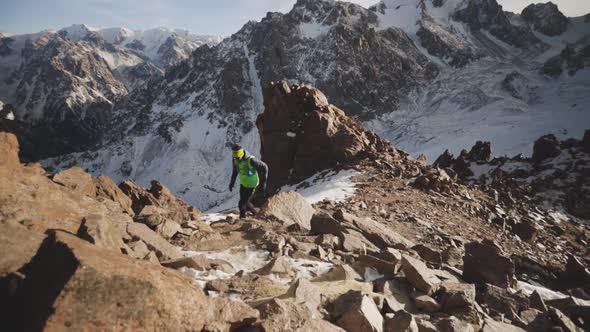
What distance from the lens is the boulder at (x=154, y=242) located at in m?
5.27

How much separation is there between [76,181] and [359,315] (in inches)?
243

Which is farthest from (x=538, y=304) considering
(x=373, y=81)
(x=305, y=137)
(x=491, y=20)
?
(x=491, y=20)

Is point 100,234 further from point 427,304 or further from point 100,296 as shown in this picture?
point 427,304

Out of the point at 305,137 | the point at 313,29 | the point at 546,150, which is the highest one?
the point at 313,29

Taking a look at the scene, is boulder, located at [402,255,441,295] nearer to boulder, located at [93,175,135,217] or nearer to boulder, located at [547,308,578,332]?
boulder, located at [547,308,578,332]

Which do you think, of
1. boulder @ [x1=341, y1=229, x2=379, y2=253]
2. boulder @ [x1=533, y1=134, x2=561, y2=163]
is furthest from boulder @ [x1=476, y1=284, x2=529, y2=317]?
boulder @ [x1=533, y1=134, x2=561, y2=163]

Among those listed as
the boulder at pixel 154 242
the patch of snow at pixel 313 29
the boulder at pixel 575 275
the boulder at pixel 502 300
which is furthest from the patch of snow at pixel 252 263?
the patch of snow at pixel 313 29

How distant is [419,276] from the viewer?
5.07 metres

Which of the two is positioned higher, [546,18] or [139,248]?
[546,18]

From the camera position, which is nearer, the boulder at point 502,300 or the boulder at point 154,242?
the boulder at point 502,300

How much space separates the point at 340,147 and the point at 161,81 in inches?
5320

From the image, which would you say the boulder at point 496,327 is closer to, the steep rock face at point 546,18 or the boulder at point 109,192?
the boulder at point 109,192

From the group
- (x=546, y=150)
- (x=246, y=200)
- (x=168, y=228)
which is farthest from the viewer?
(x=546, y=150)

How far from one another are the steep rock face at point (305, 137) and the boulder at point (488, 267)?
1248 centimetres
